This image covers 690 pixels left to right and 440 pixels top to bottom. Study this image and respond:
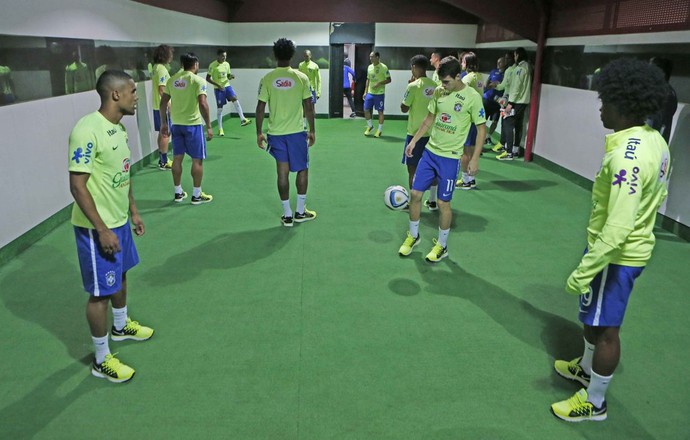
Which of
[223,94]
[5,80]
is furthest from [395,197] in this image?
[223,94]

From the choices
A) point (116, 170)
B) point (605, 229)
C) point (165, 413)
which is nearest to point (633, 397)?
point (605, 229)

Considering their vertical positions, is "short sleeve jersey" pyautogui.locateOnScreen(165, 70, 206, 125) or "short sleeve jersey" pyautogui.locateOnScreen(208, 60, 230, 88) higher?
"short sleeve jersey" pyautogui.locateOnScreen(208, 60, 230, 88)

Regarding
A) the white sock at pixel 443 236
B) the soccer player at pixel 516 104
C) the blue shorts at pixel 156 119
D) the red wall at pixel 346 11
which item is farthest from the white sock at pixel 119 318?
the red wall at pixel 346 11

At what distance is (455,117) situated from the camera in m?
4.03

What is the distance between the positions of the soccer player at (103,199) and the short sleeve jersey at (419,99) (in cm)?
339

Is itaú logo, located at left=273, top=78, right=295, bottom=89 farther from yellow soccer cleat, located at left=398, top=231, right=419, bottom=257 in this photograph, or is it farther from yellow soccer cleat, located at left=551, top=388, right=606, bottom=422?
yellow soccer cleat, located at left=551, top=388, right=606, bottom=422

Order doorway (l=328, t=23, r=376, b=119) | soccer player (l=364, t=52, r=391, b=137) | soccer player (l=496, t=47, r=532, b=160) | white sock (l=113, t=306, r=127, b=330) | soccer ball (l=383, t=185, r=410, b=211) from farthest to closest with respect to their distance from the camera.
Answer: doorway (l=328, t=23, r=376, b=119) < soccer player (l=364, t=52, r=391, b=137) < soccer player (l=496, t=47, r=532, b=160) < soccer ball (l=383, t=185, r=410, b=211) < white sock (l=113, t=306, r=127, b=330)

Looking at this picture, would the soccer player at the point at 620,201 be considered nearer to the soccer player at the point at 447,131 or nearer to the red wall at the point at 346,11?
the soccer player at the point at 447,131

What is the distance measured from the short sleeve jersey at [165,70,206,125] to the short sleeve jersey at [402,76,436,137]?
227cm

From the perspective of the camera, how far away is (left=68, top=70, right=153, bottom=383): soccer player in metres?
2.38

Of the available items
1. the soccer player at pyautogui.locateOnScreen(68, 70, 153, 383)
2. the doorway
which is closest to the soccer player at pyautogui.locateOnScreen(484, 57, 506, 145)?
the doorway

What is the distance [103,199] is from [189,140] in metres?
3.27

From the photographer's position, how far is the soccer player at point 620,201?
1982 mm

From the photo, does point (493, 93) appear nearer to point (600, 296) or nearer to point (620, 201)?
point (600, 296)
